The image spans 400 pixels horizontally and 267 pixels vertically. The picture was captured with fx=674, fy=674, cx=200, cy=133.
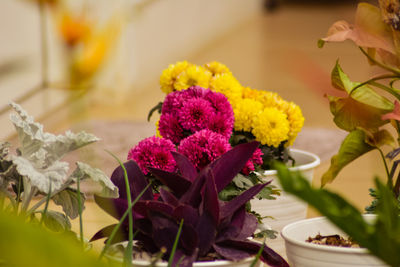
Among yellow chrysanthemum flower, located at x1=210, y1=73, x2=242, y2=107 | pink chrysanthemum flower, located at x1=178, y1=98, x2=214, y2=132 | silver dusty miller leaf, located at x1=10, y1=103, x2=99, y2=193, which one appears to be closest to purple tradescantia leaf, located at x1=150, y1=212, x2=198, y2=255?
silver dusty miller leaf, located at x1=10, y1=103, x2=99, y2=193

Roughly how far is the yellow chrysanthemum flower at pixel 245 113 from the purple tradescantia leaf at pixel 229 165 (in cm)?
43

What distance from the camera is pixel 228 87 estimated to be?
1238mm

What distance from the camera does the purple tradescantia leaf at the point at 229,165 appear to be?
76cm

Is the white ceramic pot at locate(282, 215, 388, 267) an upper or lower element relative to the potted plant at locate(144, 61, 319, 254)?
lower

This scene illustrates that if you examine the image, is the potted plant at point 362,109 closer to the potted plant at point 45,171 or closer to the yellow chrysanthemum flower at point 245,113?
the yellow chrysanthemum flower at point 245,113

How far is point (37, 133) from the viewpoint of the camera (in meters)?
0.80

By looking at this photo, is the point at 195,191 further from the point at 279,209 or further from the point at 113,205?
the point at 279,209

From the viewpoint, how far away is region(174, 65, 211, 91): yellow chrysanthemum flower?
4.08 feet

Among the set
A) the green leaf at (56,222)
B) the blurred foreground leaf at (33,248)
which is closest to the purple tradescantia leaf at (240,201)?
the green leaf at (56,222)

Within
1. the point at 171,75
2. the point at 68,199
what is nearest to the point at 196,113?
the point at 68,199

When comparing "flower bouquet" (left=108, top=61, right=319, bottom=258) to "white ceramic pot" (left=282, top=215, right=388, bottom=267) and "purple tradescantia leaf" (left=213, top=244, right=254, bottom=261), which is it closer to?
"white ceramic pot" (left=282, top=215, right=388, bottom=267)

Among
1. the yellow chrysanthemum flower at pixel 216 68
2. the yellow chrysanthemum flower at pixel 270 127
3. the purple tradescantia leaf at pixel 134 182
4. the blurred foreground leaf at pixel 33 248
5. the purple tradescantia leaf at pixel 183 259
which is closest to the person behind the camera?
the blurred foreground leaf at pixel 33 248

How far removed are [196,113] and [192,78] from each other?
29 centimetres

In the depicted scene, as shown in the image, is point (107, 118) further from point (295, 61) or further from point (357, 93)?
point (295, 61)
